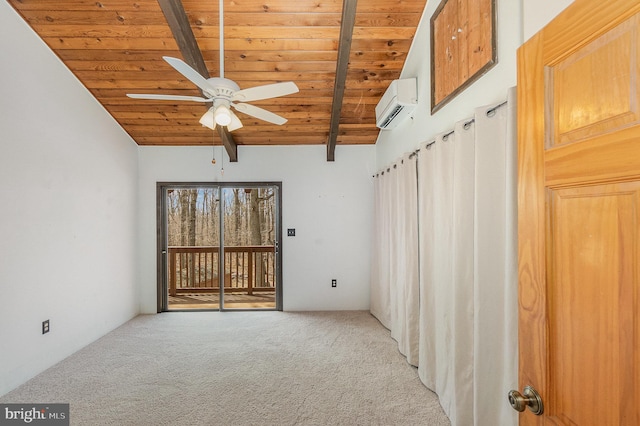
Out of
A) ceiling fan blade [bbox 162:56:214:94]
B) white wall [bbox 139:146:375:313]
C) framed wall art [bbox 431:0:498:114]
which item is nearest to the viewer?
ceiling fan blade [bbox 162:56:214:94]

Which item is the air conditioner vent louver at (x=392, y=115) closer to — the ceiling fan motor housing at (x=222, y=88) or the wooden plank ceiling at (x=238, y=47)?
the wooden plank ceiling at (x=238, y=47)

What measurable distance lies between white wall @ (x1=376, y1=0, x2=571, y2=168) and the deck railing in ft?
9.37

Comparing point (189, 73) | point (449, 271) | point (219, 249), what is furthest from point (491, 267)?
point (219, 249)

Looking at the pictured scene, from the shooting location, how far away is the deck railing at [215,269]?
216 inches

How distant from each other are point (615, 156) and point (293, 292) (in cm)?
435

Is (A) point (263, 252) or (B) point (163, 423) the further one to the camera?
(A) point (263, 252)

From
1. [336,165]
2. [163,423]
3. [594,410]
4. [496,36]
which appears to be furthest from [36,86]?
[594,410]

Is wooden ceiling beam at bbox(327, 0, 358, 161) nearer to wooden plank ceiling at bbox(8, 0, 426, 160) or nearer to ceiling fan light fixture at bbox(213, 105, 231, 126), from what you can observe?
wooden plank ceiling at bbox(8, 0, 426, 160)

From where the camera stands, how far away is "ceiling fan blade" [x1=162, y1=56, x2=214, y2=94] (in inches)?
71.6

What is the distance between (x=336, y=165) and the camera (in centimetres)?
475

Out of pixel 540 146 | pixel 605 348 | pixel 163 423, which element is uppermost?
pixel 540 146

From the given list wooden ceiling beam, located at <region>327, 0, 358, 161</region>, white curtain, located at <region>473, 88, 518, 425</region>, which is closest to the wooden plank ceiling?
wooden ceiling beam, located at <region>327, 0, 358, 161</region>

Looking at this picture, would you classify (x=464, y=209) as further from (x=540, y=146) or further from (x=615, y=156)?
(x=615, y=156)
